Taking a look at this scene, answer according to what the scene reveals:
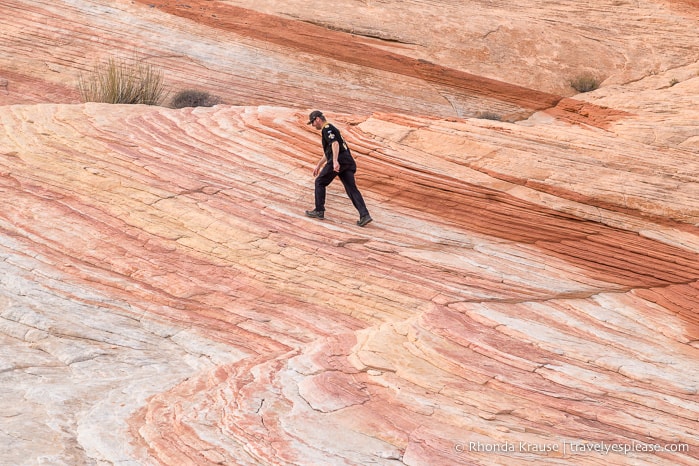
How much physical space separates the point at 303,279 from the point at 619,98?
1024cm

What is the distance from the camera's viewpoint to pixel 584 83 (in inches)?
830

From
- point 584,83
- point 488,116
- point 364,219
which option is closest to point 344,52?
point 488,116

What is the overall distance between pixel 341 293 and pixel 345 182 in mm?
2053

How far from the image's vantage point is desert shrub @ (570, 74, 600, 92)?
2102cm

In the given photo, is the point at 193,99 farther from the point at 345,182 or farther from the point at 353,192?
the point at 353,192

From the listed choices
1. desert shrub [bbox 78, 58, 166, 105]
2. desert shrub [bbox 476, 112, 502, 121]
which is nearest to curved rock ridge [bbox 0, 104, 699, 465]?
desert shrub [bbox 78, 58, 166, 105]

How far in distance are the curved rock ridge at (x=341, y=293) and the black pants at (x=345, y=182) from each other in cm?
31

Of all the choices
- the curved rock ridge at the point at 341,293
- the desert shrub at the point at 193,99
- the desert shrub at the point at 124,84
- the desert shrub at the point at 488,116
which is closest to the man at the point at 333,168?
the curved rock ridge at the point at 341,293

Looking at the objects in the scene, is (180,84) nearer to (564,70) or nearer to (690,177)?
(564,70)

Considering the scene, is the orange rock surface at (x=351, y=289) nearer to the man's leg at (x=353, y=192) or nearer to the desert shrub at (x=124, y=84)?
the man's leg at (x=353, y=192)

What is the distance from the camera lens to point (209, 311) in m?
10.0

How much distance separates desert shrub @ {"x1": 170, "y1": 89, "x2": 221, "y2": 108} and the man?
8247mm

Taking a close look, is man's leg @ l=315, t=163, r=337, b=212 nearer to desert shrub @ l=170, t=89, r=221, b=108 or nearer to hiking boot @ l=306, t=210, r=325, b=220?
hiking boot @ l=306, t=210, r=325, b=220

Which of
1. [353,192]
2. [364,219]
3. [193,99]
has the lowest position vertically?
[193,99]
